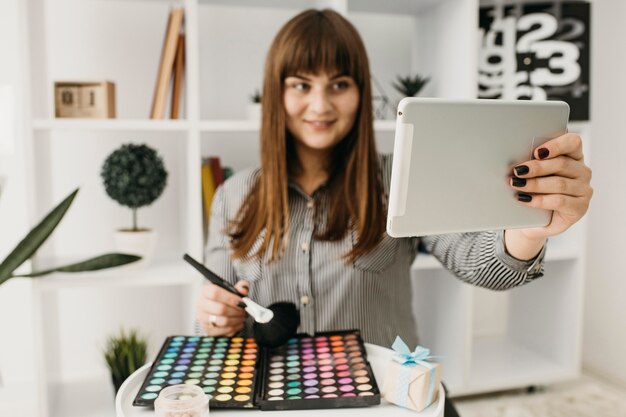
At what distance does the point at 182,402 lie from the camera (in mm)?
618

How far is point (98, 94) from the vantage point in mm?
1462

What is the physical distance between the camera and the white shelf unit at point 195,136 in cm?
156

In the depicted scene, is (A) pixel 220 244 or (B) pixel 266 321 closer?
(B) pixel 266 321

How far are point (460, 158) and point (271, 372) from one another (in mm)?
369

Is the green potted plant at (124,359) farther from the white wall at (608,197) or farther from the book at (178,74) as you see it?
the white wall at (608,197)

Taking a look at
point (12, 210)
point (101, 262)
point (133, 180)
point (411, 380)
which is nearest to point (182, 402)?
point (411, 380)

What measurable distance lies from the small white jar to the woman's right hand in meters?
0.26

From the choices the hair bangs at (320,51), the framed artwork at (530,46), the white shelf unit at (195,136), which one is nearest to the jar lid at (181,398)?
the hair bangs at (320,51)

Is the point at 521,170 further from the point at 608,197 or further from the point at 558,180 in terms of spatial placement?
the point at 608,197

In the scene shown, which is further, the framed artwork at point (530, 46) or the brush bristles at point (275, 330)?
the framed artwork at point (530, 46)

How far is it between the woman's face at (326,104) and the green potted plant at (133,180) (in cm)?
50

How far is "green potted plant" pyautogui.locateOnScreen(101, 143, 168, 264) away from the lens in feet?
4.79

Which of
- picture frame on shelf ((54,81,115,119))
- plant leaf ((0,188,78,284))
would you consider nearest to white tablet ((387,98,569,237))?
plant leaf ((0,188,78,284))

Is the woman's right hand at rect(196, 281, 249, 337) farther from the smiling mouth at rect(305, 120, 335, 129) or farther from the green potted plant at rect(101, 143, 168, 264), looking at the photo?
the green potted plant at rect(101, 143, 168, 264)
